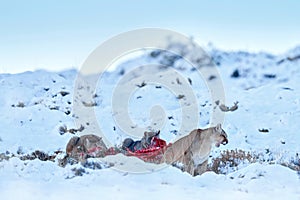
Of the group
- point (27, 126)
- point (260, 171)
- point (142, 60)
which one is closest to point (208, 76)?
point (142, 60)

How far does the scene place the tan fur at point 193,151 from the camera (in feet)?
29.8

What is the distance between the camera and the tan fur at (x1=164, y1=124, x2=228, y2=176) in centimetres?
909

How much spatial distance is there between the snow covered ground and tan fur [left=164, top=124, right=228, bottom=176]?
662 millimetres

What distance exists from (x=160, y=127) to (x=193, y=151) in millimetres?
6624

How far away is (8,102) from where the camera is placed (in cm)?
1948

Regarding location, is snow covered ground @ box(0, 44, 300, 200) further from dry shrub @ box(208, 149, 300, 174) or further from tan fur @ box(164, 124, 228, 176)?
tan fur @ box(164, 124, 228, 176)

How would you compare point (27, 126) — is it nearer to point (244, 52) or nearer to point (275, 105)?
point (275, 105)

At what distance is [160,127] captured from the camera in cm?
1605

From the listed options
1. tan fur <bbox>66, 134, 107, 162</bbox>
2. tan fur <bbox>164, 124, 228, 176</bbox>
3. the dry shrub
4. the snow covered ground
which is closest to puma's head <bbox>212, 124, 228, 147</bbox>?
tan fur <bbox>164, 124, 228, 176</bbox>

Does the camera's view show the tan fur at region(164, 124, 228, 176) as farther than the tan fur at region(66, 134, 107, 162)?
No

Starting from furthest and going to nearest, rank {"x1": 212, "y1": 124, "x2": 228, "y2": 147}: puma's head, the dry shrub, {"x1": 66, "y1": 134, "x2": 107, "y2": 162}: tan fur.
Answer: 1. {"x1": 66, "y1": 134, "x2": 107, "y2": 162}: tan fur
2. {"x1": 212, "y1": 124, "x2": 228, "y2": 147}: puma's head
3. the dry shrub

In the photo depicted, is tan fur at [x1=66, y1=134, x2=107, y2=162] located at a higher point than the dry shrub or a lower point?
higher

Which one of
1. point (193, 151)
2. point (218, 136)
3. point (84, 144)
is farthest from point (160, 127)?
point (193, 151)

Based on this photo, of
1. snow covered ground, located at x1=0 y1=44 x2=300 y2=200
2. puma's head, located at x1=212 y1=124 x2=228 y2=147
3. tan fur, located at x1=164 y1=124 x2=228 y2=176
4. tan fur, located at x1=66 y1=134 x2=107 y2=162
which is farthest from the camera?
tan fur, located at x1=66 y1=134 x2=107 y2=162
